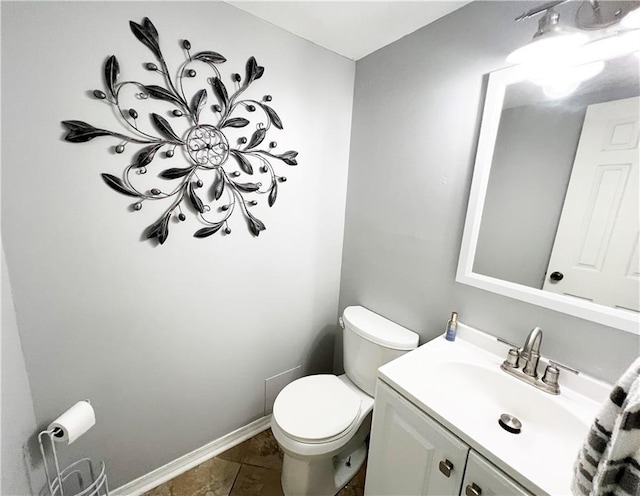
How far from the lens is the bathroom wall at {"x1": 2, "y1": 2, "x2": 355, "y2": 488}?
0.86 m

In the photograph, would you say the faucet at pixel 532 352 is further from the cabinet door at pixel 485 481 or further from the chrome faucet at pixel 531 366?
the cabinet door at pixel 485 481

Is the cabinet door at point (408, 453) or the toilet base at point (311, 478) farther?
the toilet base at point (311, 478)

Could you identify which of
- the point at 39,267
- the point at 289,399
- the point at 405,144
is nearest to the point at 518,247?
the point at 405,144

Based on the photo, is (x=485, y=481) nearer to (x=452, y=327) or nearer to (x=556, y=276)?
(x=452, y=327)

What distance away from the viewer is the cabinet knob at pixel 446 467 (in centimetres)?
79

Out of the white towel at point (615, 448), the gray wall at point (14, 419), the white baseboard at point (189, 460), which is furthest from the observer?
the white baseboard at point (189, 460)

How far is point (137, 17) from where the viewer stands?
948mm

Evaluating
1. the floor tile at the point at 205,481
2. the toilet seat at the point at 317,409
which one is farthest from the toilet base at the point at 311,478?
the floor tile at the point at 205,481

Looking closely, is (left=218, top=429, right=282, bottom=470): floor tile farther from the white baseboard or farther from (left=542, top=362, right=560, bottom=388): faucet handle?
(left=542, top=362, right=560, bottom=388): faucet handle

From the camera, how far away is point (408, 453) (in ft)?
3.06

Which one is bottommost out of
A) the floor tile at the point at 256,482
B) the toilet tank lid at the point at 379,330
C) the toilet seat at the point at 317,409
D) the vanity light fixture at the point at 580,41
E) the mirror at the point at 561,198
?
the floor tile at the point at 256,482

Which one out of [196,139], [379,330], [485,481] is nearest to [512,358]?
[485,481]

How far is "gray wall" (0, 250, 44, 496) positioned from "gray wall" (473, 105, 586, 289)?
1707 mm

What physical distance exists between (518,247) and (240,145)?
1292mm
